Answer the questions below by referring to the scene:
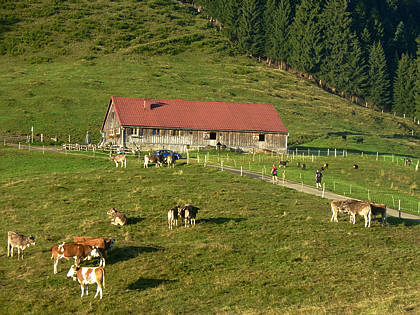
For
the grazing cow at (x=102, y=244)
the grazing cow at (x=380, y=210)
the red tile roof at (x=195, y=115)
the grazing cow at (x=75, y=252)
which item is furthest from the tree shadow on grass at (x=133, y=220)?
the red tile roof at (x=195, y=115)

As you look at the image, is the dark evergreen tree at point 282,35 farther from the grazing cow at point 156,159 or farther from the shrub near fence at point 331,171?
the grazing cow at point 156,159

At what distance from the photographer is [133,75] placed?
111375 millimetres

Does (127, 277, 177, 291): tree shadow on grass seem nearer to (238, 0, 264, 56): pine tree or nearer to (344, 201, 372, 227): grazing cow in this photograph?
(344, 201, 372, 227): grazing cow

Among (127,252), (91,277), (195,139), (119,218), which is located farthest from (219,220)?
(195,139)

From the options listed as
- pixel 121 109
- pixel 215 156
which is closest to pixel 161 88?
pixel 121 109

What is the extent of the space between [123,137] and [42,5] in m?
106

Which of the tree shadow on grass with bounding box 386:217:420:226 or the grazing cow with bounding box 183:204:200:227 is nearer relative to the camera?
the grazing cow with bounding box 183:204:200:227

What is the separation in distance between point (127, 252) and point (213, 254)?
396cm

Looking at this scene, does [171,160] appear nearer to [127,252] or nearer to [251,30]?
[127,252]

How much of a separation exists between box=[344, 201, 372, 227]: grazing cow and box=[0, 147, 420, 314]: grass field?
2.77 ft

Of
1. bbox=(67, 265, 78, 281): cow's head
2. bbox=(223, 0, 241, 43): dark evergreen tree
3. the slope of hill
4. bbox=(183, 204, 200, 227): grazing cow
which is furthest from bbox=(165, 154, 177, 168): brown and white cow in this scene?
bbox=(223, 0, 241, 43): dark evergreen tree

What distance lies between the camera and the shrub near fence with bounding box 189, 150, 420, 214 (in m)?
41.3

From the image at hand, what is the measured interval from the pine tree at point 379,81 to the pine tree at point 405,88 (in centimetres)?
226

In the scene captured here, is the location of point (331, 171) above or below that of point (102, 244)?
above
